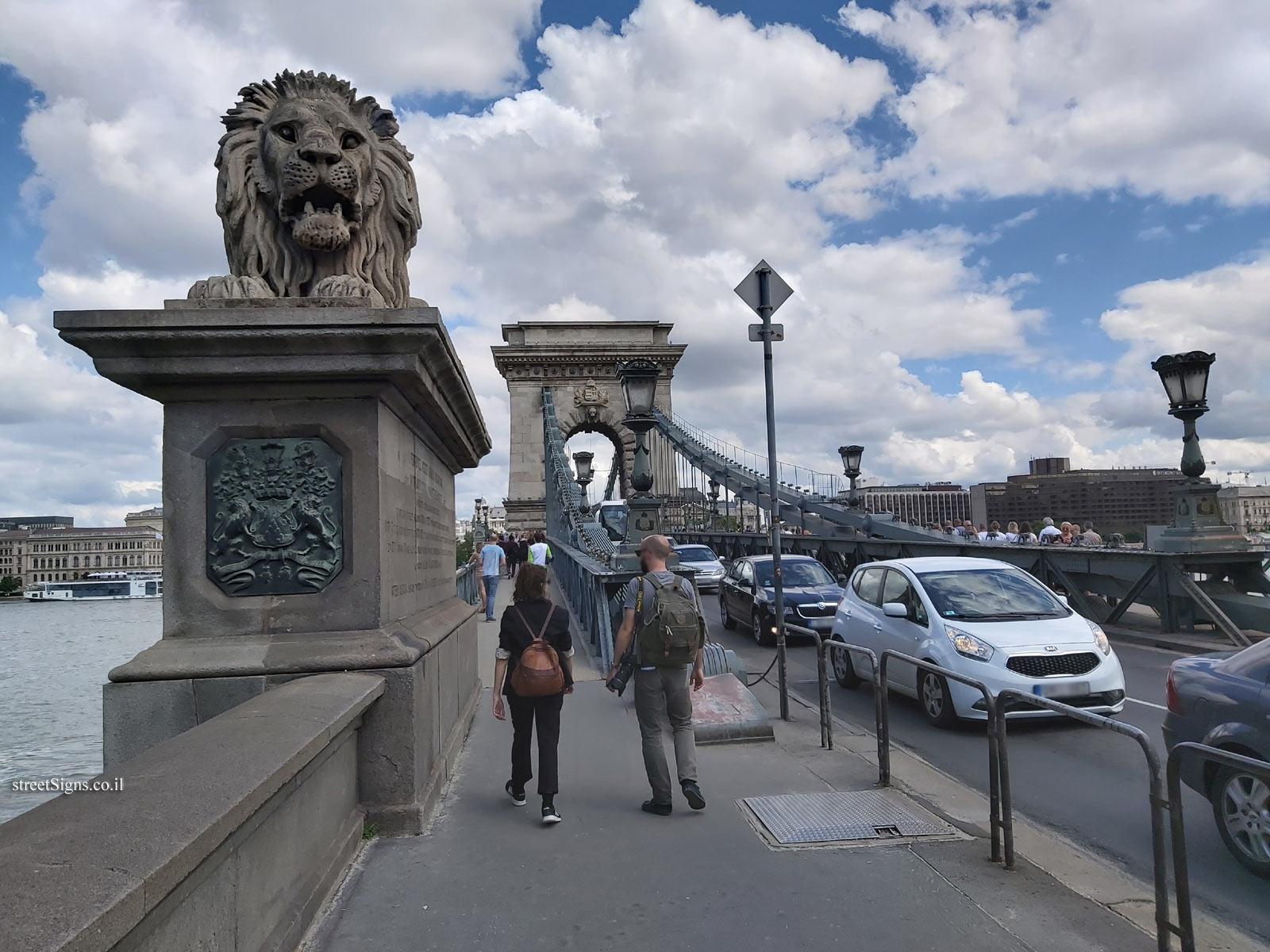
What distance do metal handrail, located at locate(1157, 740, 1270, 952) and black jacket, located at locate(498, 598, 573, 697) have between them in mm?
2747

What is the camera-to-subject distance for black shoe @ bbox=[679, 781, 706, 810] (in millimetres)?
4562

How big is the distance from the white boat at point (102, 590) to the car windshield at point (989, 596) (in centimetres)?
1971

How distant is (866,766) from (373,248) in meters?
4.34

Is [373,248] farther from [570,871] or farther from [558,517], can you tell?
[558,517]

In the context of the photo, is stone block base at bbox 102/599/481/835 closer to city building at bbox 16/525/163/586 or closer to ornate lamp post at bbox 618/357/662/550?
ornate lamp post at bbox 618/357/662/550

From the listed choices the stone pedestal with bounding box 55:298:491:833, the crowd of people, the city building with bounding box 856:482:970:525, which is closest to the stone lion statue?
the stone pedestal with bounding box 55:298:491:833

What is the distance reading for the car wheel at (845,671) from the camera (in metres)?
9.41

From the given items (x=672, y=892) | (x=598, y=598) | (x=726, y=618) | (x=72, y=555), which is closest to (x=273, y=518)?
(x=672, y=892)

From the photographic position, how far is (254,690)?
3.71 m

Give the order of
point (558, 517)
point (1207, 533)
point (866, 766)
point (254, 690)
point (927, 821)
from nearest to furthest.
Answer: point (254, 690), point (927, 821), point (866, 766), point (1207, 533), point (558, 517)

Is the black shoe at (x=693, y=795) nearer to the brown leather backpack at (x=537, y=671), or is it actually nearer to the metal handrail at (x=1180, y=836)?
the brown leather backpack at (x=537, y=671)

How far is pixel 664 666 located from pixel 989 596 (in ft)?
15.5

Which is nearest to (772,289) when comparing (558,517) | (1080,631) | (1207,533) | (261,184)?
(1080,631)

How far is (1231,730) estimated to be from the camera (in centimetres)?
402
